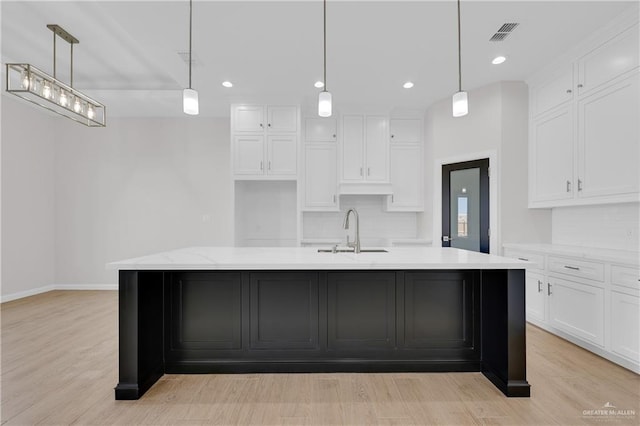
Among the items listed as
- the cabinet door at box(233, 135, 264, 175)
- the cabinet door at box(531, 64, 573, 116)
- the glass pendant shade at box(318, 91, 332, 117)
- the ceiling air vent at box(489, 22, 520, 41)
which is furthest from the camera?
the cabinet door at box(233, 135, 264, 175)

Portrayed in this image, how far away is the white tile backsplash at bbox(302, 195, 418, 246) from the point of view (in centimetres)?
545

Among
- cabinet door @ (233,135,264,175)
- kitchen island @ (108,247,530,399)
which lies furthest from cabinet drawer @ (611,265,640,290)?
cabinet door @ (233,135,264,175)

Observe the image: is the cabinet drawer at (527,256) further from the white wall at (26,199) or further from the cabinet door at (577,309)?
the white wall at (26,199)

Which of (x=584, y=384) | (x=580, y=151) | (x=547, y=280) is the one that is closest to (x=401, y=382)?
(x=584, y=384)

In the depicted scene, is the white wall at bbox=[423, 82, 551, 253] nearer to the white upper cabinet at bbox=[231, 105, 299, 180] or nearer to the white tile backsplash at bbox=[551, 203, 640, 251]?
the white tile backsplash at bbox=[551, 203, 640, 251]

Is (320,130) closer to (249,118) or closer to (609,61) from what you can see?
(249,118)

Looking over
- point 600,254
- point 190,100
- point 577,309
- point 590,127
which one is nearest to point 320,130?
point 190,100

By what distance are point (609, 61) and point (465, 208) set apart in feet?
7.05

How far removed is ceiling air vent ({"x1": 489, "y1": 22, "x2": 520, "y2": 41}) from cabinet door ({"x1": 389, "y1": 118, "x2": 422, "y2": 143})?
2.09 m

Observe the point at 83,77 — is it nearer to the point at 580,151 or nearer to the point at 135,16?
the point at 135,16

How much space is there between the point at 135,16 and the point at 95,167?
3615mm

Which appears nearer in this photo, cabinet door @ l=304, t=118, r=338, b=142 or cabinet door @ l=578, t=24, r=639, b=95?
cabinet door @ l=578, t=24, r=639, b=95

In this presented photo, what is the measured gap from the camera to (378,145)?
5.18 meters

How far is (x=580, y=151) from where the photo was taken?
3354 millimetres
